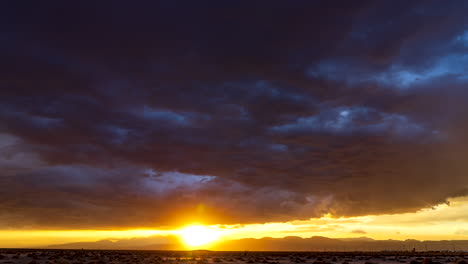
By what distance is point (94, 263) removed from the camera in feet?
295

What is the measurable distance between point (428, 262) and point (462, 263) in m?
15.1

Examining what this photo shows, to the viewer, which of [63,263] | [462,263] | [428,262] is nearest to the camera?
[462,263]

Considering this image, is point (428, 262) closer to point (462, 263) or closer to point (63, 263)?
point (462, 263)

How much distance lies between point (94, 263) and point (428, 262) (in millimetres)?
85389

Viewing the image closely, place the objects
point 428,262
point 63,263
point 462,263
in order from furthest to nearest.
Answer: point 428,262 → point 63,263 → point 462,263

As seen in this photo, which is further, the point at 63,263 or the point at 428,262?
the point at 428,262

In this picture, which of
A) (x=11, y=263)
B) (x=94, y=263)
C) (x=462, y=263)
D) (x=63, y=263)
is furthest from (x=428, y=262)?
(x=11, y=263)

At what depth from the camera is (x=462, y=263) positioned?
262ft

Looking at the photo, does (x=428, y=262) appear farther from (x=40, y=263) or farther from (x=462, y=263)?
(x=40, y=263)

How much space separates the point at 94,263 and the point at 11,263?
65.2 feet

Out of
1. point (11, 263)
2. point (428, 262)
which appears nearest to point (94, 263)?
point (11, 263)

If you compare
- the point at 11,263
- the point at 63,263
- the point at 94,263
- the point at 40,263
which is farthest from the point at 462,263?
the point at 11,263

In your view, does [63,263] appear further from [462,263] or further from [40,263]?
[462,263]

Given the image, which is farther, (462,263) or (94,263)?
(94,263)
